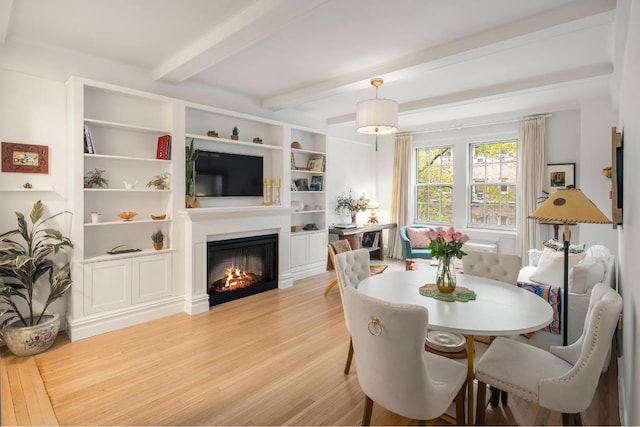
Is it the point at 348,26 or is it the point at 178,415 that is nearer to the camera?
the point at 178,415

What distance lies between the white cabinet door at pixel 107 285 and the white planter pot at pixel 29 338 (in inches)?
13.7

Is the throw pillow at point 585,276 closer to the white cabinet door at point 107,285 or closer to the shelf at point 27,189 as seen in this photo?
the white cabinet door at point 107,285

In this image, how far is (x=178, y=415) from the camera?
2.18 m

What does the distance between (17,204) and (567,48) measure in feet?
17.0

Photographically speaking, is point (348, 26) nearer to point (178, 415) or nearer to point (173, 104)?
point (173, 104)

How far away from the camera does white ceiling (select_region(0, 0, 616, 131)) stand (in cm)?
253

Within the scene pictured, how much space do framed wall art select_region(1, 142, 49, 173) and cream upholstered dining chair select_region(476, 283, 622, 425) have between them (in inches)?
152

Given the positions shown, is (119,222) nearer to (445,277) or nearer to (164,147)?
(164,147)

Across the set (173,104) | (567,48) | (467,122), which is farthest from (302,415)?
(467,122)

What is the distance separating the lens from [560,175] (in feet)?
17.5

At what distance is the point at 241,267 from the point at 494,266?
3080 millimetres

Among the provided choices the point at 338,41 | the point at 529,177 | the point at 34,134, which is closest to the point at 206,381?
the point at 34,134

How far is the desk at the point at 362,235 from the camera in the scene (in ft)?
19.7

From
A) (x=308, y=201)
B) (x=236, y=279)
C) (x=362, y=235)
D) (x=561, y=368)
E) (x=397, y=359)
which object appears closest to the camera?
(x=397, y=359)
